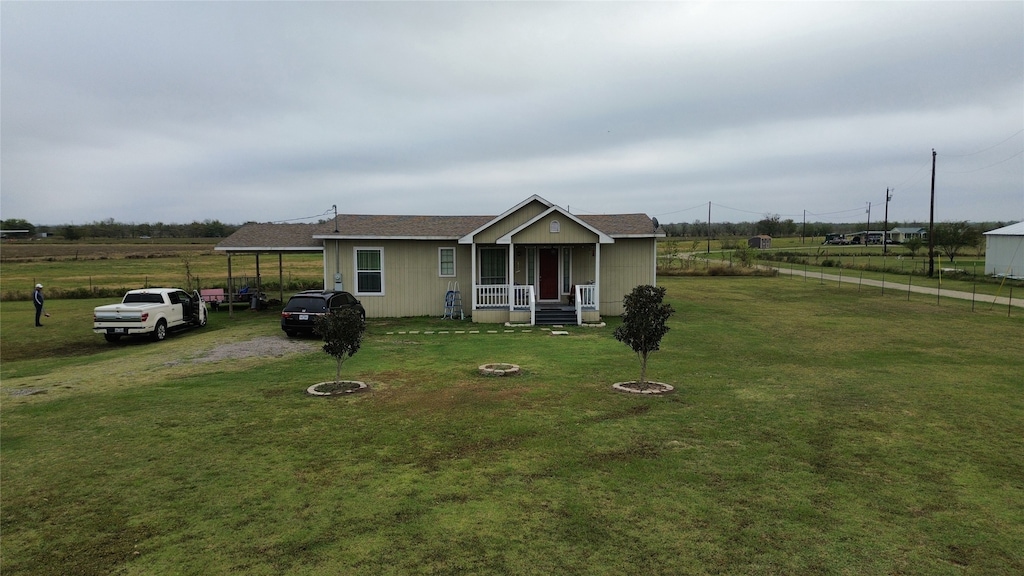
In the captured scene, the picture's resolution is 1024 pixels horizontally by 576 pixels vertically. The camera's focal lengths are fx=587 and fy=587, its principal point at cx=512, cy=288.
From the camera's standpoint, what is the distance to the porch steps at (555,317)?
2047 centimetres

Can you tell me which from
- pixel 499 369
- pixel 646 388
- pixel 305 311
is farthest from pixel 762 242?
pixel 646 388

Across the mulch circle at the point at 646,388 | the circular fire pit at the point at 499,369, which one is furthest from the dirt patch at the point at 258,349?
the mulch circle at the point at 646,388

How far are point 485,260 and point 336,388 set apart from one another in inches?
477

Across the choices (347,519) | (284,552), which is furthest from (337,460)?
(284,552)

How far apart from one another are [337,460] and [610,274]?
663 inches

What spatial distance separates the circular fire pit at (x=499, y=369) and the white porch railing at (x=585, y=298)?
287 inches

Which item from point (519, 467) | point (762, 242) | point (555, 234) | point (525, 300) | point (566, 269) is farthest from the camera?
point (762, 242)

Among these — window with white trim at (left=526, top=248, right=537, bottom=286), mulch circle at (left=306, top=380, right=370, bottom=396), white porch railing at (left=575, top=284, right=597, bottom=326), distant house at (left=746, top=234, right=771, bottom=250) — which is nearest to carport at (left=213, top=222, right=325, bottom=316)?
window with white trim at (left=526, top=248, right=537, bottom=286)

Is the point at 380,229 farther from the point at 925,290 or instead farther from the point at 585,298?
the point at 925,290

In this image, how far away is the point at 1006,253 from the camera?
3594 cm

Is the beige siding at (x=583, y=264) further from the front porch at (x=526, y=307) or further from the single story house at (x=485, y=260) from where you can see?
the front porch at (x=526, y=307)

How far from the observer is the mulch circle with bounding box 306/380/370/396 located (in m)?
10.8

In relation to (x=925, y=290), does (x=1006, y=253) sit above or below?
above

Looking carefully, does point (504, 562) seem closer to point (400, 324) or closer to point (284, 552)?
point (284, 552)
